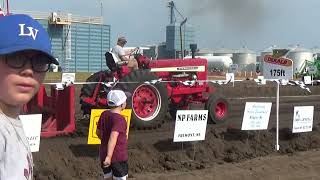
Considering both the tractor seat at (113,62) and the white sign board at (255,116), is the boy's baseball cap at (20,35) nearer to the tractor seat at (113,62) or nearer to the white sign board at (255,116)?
the white sign board at (255,116)

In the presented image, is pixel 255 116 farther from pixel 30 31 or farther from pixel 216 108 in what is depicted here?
pixel 30 31

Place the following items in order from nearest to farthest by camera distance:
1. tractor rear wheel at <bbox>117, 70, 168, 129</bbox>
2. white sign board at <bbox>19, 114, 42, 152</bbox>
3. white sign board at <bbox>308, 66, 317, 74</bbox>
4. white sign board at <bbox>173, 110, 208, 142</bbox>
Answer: white sign board at <bbox>19, 114, 42, 152</bbox>, white sign board at <bbox>173, 110, 208, 142</bbox>, tractor rear wheel at <bbox>117, 70, 168, 129</bbox>, white sign board at <bbox>308, 66, 317, 74</bbox>

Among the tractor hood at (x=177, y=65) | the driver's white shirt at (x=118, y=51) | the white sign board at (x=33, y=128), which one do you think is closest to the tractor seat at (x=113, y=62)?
the driver's white shirt at (x=118, y=51)

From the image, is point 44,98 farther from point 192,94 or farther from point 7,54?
point 7,54

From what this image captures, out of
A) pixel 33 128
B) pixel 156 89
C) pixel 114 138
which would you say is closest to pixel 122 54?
pixel 156 89

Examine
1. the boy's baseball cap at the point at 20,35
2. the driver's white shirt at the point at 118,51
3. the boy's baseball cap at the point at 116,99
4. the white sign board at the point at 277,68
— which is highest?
the boy's baseball cap at the point at 20,35

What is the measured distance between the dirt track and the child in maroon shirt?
186 centimetres

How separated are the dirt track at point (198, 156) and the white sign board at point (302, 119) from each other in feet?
0.80

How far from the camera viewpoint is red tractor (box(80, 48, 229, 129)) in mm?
12188

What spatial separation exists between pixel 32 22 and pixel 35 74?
184 mm

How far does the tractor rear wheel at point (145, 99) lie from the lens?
12031 mm

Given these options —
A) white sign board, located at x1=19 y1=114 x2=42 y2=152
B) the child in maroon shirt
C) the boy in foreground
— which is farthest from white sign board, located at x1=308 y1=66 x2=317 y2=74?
the boy in foreground

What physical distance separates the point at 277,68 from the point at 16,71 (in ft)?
32.6

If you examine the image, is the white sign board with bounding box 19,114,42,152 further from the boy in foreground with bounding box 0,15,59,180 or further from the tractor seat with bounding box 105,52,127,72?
the boy in foreground with bounding box 0,15,59,180
